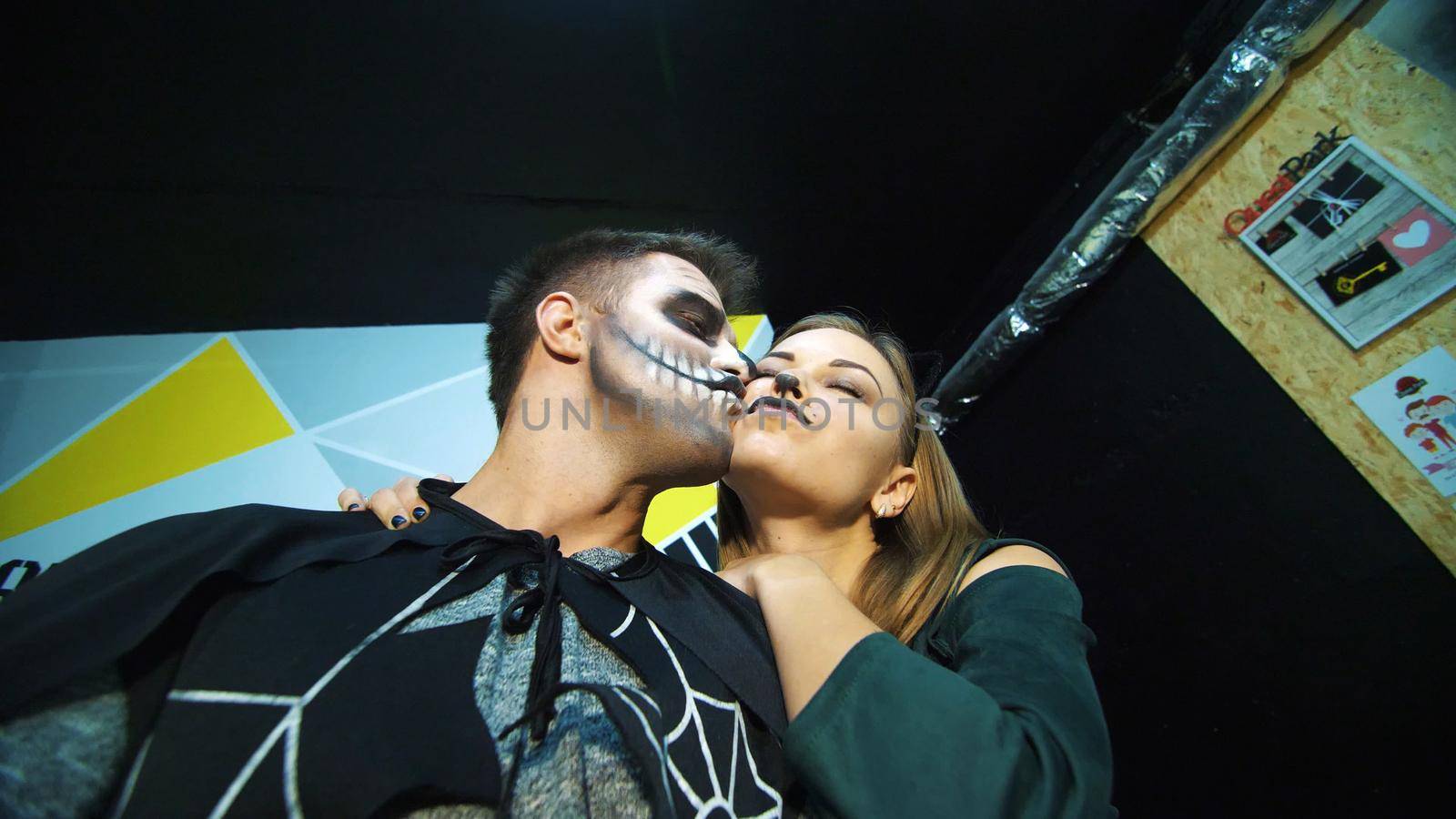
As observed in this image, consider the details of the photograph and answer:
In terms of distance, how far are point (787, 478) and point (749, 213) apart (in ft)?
3.93

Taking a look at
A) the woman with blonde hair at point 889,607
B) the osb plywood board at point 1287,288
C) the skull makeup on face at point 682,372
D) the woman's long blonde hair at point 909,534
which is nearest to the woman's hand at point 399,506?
the woman with blonde hair at point 889,607

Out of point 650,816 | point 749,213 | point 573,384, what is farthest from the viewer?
point 749,213

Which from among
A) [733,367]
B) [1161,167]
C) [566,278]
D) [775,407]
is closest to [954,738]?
[733,367]

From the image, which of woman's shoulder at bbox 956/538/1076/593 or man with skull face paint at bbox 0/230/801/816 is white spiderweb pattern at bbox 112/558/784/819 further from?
woman's shoulder at bbox 956/538/1076/593

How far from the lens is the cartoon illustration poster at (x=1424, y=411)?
1.34 m

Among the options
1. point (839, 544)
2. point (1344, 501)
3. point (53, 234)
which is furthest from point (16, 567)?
point (1344, 501)

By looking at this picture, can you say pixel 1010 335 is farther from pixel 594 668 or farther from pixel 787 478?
pixel 594 668

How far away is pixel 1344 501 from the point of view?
151 centimetres

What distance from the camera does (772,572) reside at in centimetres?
119

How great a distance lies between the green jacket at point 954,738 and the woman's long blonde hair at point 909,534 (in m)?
0.45

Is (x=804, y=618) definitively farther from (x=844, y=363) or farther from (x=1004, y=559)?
(x=844, y=363)

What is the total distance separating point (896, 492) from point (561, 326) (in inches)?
43.7

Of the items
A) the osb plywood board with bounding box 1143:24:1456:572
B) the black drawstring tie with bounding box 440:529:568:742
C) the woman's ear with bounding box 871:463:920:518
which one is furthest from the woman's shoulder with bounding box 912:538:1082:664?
the osb plywood board with bounding box 1143:24:1456:572

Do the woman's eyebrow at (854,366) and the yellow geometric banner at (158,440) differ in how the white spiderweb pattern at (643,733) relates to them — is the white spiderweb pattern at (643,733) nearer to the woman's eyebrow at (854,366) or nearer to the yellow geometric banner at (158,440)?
the woman's eyebrow at (854,366)
